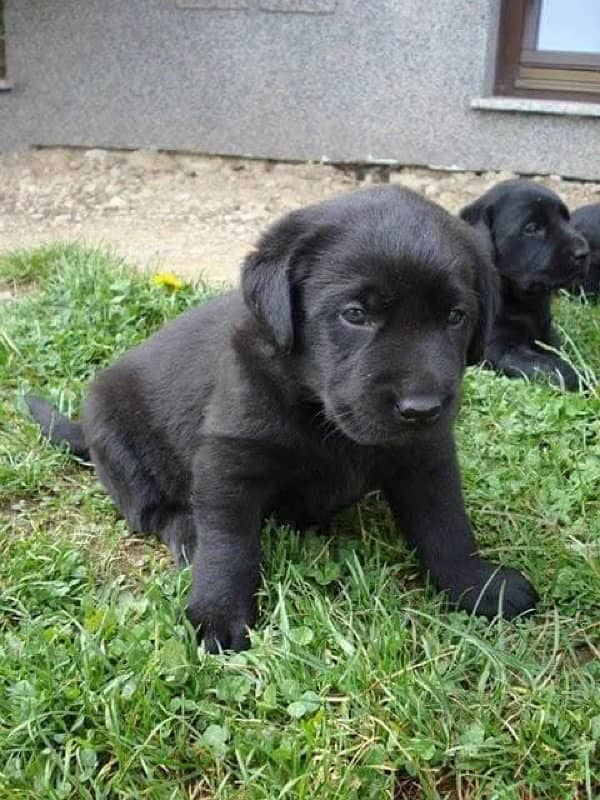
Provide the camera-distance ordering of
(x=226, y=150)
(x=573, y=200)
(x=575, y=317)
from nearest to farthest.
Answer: (x=575, y=317)
(x=573, y=200)
(x=226, y=150)

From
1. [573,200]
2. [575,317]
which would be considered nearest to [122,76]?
[573,200]

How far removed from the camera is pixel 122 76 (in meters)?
8.29

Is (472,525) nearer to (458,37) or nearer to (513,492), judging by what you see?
(513,492)

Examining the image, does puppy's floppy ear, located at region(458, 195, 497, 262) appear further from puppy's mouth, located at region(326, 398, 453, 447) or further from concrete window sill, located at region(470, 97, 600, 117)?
concrete window sill, located at region(470, 97, 600, 117)

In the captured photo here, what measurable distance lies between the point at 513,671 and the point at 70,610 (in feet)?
3.40

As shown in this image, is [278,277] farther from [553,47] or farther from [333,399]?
[553,47]

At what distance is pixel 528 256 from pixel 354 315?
266cm

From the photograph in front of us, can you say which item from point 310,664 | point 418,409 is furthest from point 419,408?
point 310,664

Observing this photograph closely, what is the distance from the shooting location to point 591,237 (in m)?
5.80

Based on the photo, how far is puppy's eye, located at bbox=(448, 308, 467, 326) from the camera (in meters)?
2.44

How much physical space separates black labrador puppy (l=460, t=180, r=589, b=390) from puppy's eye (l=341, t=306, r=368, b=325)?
244 cm

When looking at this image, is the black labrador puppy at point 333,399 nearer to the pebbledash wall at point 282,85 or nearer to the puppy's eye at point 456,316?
the puppy's eye at point 456,316

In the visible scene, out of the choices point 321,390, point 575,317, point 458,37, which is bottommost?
point 575,317

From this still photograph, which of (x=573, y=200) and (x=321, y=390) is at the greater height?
(x=321, y=390)
